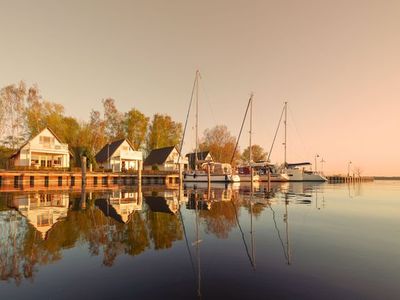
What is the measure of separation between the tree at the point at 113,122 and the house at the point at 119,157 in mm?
8334

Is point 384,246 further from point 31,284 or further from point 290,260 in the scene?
point 31,284

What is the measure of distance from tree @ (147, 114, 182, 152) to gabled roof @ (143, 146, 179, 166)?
4818 mm

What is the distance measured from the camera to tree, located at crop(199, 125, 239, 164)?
80688mm

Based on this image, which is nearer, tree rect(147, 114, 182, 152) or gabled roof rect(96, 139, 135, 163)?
gabled roof rect(96, 139, 135, 163)

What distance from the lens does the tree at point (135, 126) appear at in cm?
7219

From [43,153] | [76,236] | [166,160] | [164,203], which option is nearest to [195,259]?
[76,236]

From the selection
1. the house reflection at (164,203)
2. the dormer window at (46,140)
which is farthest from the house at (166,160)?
the house reflection at (164,203)

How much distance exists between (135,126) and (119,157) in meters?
15.2

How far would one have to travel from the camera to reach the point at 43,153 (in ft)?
160

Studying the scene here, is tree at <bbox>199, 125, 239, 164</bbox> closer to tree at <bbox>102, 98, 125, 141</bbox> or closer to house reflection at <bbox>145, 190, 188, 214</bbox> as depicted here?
tree at <bbox>102, 98, 125, 141</bbox>

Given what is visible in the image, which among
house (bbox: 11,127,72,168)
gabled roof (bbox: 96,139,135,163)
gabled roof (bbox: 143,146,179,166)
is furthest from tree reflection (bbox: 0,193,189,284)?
gabled roof (bbox: 143,146,179,166)

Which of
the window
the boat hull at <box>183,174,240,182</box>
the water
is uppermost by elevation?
the window

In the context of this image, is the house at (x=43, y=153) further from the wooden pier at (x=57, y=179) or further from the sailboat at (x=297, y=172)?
the sailboat at (x=297, y=172)

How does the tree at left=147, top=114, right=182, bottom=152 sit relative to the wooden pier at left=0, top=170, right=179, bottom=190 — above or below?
above
